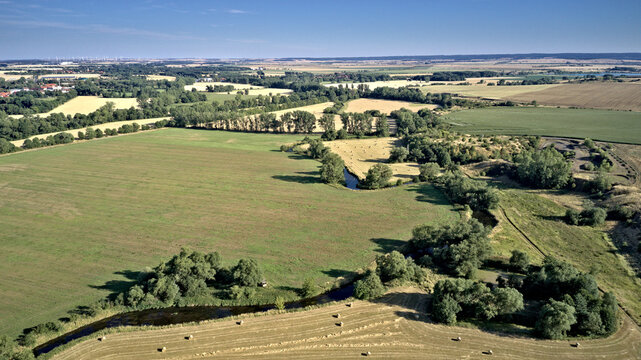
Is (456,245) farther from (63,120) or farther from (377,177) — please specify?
(63,120)

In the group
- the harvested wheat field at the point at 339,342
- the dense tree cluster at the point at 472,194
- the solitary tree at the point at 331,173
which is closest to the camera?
the harvested wheat field at the point at 339,342

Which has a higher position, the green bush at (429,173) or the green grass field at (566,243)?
the green bush at (429,173)

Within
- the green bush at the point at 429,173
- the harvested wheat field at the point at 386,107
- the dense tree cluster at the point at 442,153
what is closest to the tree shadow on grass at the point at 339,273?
the green bush at the point at 429,173

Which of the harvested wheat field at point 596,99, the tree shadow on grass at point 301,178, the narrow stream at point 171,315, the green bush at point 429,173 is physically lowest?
the narrow stream at point 171,315

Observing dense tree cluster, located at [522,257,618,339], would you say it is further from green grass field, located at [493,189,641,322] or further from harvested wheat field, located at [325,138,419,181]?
harvested wheat field, located at [325,138,419,181]

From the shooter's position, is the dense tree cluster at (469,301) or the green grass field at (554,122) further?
the green grass field at (554,122)

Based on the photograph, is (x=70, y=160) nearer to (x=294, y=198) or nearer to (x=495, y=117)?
(x=294, y=198)

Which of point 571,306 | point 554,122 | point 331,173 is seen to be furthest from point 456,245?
point 554,122

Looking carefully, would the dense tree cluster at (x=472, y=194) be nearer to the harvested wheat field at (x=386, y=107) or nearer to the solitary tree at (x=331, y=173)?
the solitary tree at (x=331, y=173)

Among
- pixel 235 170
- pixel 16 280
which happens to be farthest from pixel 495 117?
pixel 16 280
